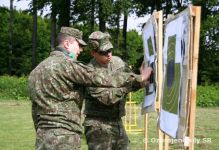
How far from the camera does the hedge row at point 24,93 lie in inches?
860

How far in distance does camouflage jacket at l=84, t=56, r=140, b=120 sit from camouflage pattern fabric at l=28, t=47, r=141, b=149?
0.44 metres

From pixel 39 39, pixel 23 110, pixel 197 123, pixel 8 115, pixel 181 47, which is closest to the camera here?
pixel 181 47

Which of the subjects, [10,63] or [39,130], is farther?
[10,63]

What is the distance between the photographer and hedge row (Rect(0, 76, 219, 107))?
21.9m

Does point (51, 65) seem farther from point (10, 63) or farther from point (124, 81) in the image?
point (10, 63)

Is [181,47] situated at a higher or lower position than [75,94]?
higher

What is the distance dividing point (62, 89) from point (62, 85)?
32 millimetres

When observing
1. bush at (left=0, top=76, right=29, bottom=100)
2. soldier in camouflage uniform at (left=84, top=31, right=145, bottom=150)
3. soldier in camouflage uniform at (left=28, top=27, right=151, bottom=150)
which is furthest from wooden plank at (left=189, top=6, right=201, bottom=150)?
bush at (left=0, top=76, right=29, bottom=100)

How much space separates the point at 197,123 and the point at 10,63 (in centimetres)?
2960

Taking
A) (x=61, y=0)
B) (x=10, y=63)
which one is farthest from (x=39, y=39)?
(x=61, y=0)

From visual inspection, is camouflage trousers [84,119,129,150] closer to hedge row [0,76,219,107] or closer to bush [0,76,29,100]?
hedge row [0,76,219,107]

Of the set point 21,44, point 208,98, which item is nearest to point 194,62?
point 208,98

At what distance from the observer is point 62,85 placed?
3.78 metres

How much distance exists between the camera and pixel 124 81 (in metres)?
3.92
